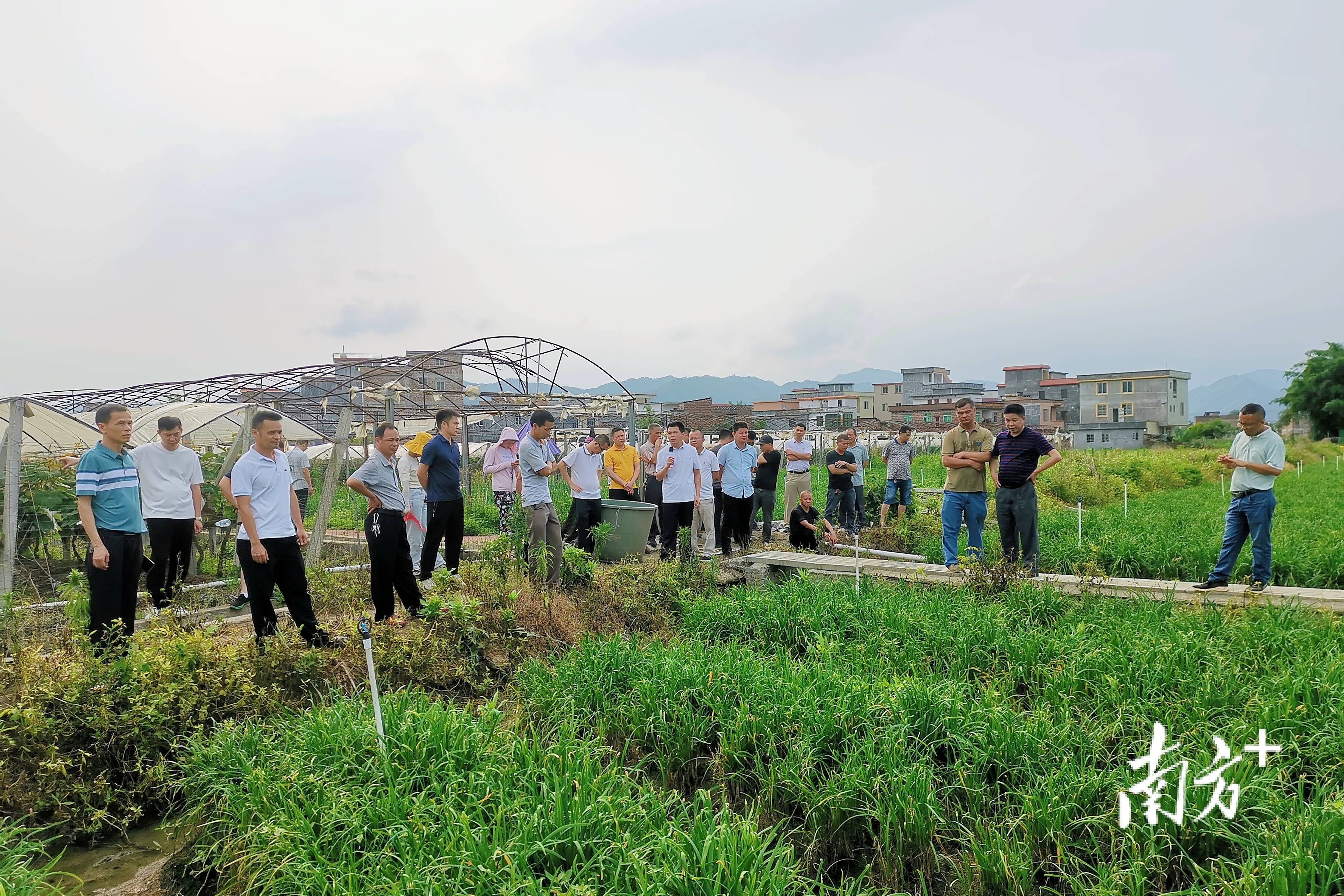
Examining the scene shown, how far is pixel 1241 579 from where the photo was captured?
690 cm

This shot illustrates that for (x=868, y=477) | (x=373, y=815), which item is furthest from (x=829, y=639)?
(x=868, y=477)

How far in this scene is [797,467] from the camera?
10742 mm

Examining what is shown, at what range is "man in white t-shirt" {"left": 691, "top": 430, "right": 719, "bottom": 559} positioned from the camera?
923 cm

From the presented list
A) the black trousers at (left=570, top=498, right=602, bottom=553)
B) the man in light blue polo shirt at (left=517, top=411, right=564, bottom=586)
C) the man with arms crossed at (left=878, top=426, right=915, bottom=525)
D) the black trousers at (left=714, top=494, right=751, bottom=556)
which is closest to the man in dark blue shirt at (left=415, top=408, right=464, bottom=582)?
the man in light blue polo shirt at (left=517, top=411, right=564, bottom=586)

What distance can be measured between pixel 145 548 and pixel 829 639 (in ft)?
22.2

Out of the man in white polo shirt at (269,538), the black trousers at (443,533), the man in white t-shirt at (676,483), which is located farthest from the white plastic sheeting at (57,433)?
the man in white t-shirt at (676,483)

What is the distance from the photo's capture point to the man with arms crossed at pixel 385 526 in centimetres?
560

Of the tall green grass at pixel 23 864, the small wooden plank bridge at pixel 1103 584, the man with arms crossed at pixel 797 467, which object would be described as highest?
the man with arms crossed at pixel 797 467

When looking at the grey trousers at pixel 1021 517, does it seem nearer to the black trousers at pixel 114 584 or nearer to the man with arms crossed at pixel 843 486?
the man with arms crossed at pixel 843 486

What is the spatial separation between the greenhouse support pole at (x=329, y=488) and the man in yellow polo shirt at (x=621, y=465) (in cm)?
294

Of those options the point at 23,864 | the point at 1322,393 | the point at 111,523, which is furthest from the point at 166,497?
the point at 1322,393

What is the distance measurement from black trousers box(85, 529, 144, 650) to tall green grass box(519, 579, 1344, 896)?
2.76 meters

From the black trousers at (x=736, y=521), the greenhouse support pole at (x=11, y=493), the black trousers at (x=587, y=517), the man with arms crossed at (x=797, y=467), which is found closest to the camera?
the greenhouse support pole at (x=11, y=493)

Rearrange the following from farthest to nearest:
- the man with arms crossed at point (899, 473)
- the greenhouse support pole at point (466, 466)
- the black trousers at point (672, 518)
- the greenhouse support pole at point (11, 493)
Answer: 1. the greenhouse support pole at point (466, 466)
2. the man with arms crossed at point (899, 473)
3. the black trousers at point (672, 518)
4. the greenhouse support pole at point (11, 493)
